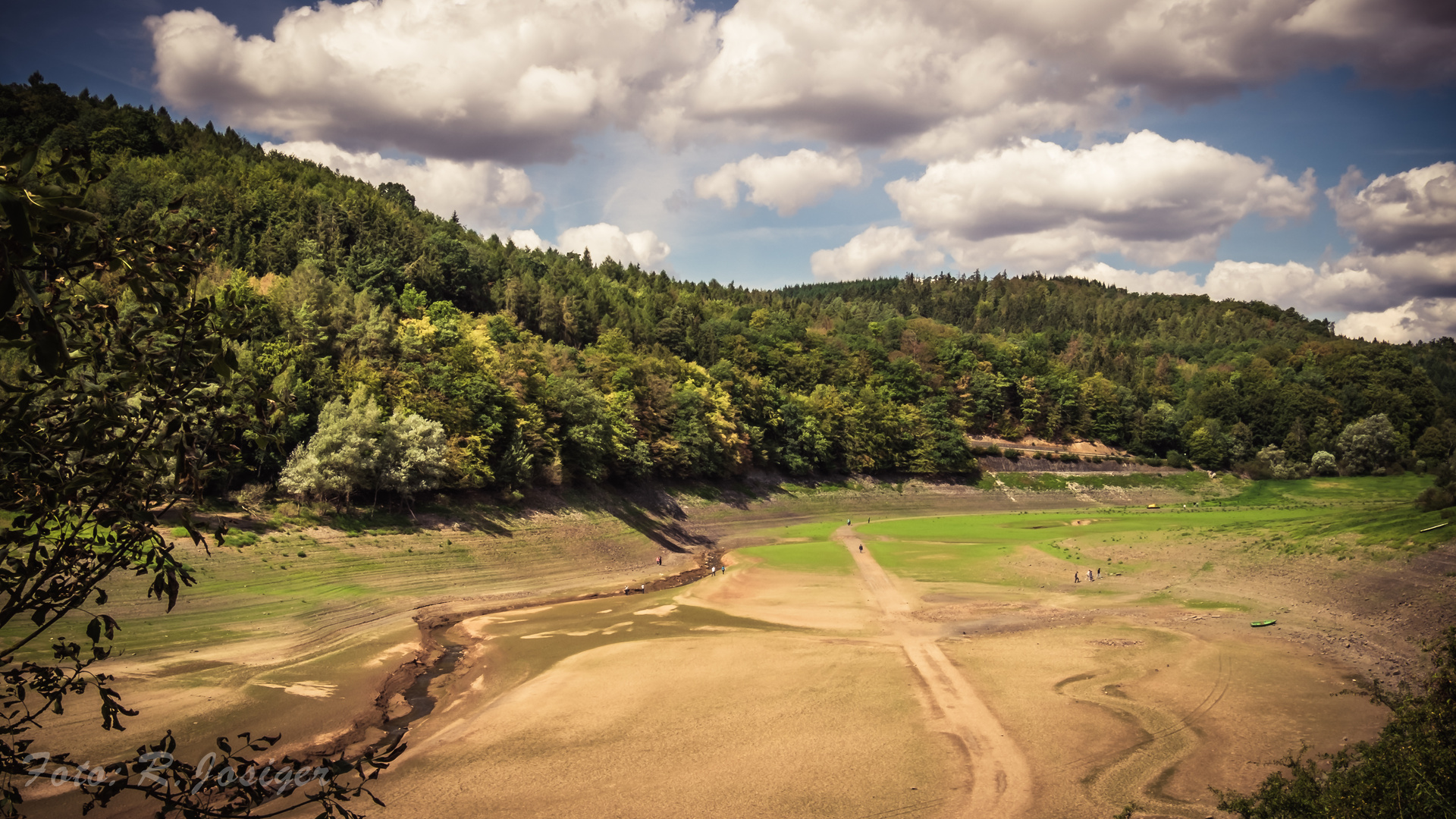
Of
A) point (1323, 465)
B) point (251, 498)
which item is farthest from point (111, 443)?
point (1323, 465)

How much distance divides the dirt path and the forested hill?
56.4 ft

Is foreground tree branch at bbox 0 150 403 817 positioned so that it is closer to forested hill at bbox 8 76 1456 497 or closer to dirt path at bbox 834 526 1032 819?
forested hill at bbox 8 76 1456 497

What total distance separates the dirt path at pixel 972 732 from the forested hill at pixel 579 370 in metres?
17.2

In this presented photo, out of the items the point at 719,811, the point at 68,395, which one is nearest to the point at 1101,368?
the point at 719,811

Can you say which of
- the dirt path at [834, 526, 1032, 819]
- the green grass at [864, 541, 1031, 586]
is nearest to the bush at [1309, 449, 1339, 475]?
the green grass at [864, 541, 1031, 586]

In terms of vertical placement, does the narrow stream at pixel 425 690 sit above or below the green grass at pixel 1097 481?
above

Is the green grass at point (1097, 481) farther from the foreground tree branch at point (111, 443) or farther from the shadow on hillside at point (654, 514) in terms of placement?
the foreground tree branch at point (111, 443)

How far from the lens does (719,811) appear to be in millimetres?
17156

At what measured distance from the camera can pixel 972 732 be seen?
70.4 ft

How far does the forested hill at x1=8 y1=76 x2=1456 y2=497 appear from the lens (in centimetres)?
4784

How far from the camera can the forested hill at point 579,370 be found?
47.8 metres

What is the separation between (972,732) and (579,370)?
59881mm

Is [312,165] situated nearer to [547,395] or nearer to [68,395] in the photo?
[547,395]

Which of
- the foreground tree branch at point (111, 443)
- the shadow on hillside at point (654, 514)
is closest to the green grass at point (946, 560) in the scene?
the shadow on hillside at point (654, 514)
